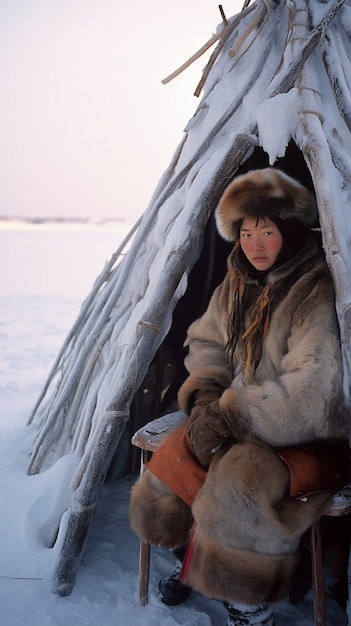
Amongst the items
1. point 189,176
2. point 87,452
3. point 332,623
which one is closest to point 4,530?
point 87,452

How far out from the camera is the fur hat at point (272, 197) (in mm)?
2154

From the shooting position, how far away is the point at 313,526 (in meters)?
1.92

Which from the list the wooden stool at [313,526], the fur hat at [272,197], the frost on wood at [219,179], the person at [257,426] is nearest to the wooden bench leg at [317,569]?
the wooden stool at [313,526]

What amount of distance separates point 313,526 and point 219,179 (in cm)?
161

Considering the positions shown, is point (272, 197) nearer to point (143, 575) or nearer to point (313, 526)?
point (313, 526)

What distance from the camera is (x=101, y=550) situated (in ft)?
8.59

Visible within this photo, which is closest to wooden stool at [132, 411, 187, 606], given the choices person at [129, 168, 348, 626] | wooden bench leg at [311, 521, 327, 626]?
person at [129, 168, 348, 626]

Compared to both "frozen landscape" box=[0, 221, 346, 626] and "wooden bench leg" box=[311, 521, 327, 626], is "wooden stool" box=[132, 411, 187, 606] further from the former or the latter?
"wooden bench leg" box=[311, 521, 327, 626]

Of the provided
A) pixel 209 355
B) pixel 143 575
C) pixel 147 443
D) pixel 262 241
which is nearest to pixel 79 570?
pixel 143 575

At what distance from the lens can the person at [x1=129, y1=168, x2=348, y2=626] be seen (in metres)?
1.70

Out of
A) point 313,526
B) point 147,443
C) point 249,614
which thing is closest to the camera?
point 249,614

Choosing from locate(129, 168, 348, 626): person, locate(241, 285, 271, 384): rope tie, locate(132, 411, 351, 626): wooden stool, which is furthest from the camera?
locate(241, 285, 271, 384): rope tie

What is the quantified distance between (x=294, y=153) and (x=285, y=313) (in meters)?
1.52

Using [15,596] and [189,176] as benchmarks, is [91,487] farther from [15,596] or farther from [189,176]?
[189,176]
